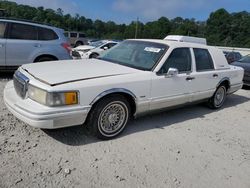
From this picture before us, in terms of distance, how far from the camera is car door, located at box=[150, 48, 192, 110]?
441 cm

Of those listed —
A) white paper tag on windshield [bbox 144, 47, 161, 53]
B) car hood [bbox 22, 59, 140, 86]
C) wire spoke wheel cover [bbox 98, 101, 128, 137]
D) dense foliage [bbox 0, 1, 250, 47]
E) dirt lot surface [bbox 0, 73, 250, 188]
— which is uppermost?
dense foliage [bbox 0, 1, 250, 47]

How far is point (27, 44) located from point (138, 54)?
3.69 m

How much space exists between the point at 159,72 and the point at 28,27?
4.51 meters

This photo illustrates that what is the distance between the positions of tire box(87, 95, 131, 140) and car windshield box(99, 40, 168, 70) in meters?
0.80

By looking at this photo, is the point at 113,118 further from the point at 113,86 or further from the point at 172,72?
the point at 172,72

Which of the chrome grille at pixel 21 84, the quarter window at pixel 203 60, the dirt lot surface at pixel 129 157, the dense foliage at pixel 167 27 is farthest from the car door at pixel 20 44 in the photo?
the dense foliage at pixel 167 27

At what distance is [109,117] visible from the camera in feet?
12.9

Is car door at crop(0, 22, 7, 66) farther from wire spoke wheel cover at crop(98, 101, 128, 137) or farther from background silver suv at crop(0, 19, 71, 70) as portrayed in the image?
wire spoke wheel cover at crop(98, 101, 128, 137)

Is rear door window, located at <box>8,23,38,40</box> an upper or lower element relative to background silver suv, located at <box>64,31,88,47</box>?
lower

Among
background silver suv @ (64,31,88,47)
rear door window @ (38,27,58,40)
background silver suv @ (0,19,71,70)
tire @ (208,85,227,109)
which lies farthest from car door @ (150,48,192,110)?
background silver suv @ (64,31,88,47)

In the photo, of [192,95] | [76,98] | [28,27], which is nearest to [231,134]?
[192,95]

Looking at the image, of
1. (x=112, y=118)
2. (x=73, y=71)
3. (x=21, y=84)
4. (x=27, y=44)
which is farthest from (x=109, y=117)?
(x=27, y=44)

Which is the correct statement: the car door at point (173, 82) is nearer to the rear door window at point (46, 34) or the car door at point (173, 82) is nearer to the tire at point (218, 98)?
the tire at point (218, 98)

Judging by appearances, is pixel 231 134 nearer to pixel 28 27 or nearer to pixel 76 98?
pixel 76 98
